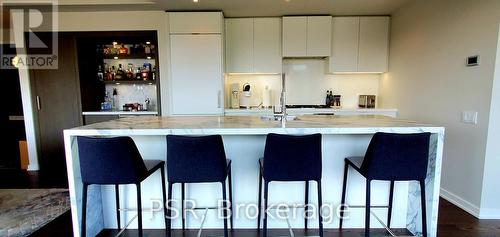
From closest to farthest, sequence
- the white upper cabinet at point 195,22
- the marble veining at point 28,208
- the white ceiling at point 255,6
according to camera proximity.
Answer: the marble veining at point 28,208, the white ceiling at point 255,6, the white upper cabinet at point 195,22

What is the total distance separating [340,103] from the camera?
450cm

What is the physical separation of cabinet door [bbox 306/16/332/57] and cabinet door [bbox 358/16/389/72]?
53 cm

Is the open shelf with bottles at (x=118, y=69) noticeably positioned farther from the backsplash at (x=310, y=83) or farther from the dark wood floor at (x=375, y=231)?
the dark wood floor at (x=375, y=231)

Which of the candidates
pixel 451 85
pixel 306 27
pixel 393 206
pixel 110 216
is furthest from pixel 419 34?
pixel 110 216

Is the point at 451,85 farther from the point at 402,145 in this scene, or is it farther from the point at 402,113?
the point at 402,145

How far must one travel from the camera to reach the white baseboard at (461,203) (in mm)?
2451

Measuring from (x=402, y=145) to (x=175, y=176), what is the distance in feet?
5.10

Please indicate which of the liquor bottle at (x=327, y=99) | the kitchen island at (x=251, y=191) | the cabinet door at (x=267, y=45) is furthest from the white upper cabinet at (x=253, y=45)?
the kitchen island at (x=251, y=191)

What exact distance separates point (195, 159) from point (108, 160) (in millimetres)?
573

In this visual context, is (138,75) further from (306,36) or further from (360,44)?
(360,44)

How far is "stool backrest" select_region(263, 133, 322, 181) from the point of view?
169 cm

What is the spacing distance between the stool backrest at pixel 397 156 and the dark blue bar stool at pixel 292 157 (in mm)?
379

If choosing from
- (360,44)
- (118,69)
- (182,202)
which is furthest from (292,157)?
(118,69)

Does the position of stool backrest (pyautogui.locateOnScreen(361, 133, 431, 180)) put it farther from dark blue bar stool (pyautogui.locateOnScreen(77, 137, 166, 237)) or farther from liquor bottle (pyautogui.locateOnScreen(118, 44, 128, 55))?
liquor bottle (pyautogui.locateOnScreen(118, 44, 128, 55))
